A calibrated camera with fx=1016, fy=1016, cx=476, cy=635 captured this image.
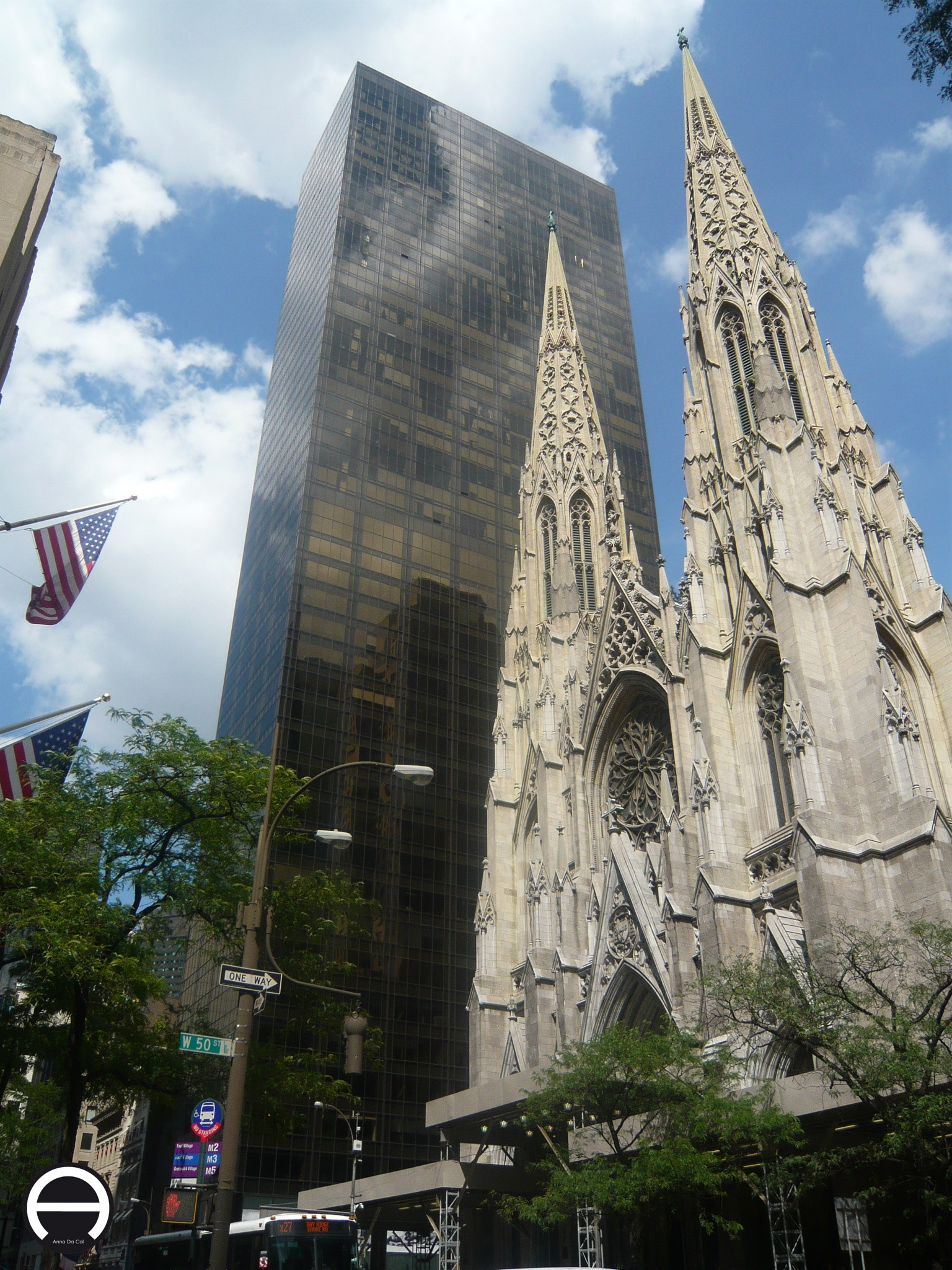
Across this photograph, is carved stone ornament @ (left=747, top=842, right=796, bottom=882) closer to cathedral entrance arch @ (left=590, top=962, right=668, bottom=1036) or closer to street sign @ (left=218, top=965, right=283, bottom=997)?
cathedral entrance arch @ (left=590, top=962, right=668, bottom=1036)

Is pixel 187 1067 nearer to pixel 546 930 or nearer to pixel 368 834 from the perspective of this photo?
pixel 546 930

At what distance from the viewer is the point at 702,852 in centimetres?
2927


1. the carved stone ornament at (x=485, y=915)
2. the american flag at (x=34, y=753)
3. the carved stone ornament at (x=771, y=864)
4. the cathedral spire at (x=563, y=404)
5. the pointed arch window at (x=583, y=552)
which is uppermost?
the cathedral spire at (x=563, y=404)

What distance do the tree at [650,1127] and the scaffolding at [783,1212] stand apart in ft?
2.04

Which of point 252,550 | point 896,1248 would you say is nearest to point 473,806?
point 252,550

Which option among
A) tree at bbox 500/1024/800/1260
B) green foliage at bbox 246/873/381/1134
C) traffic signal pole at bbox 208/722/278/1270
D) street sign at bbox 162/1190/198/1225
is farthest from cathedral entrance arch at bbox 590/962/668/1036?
traffic signal pole at bbox 208/722/278/1270

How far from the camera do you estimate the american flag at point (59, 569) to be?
1775cm

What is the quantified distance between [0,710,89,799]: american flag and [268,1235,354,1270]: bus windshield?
31.7 ft

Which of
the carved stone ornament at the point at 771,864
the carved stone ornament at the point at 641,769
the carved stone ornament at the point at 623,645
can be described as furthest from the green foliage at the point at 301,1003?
the carved stone ornament at the point at 623,645

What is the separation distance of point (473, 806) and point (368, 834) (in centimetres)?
679

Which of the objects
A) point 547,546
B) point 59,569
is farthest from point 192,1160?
point 547,546

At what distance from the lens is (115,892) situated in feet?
72.0

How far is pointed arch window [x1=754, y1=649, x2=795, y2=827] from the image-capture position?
29766 mm

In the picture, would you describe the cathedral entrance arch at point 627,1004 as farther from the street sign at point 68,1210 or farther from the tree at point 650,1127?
the street sign at point 68,1210
